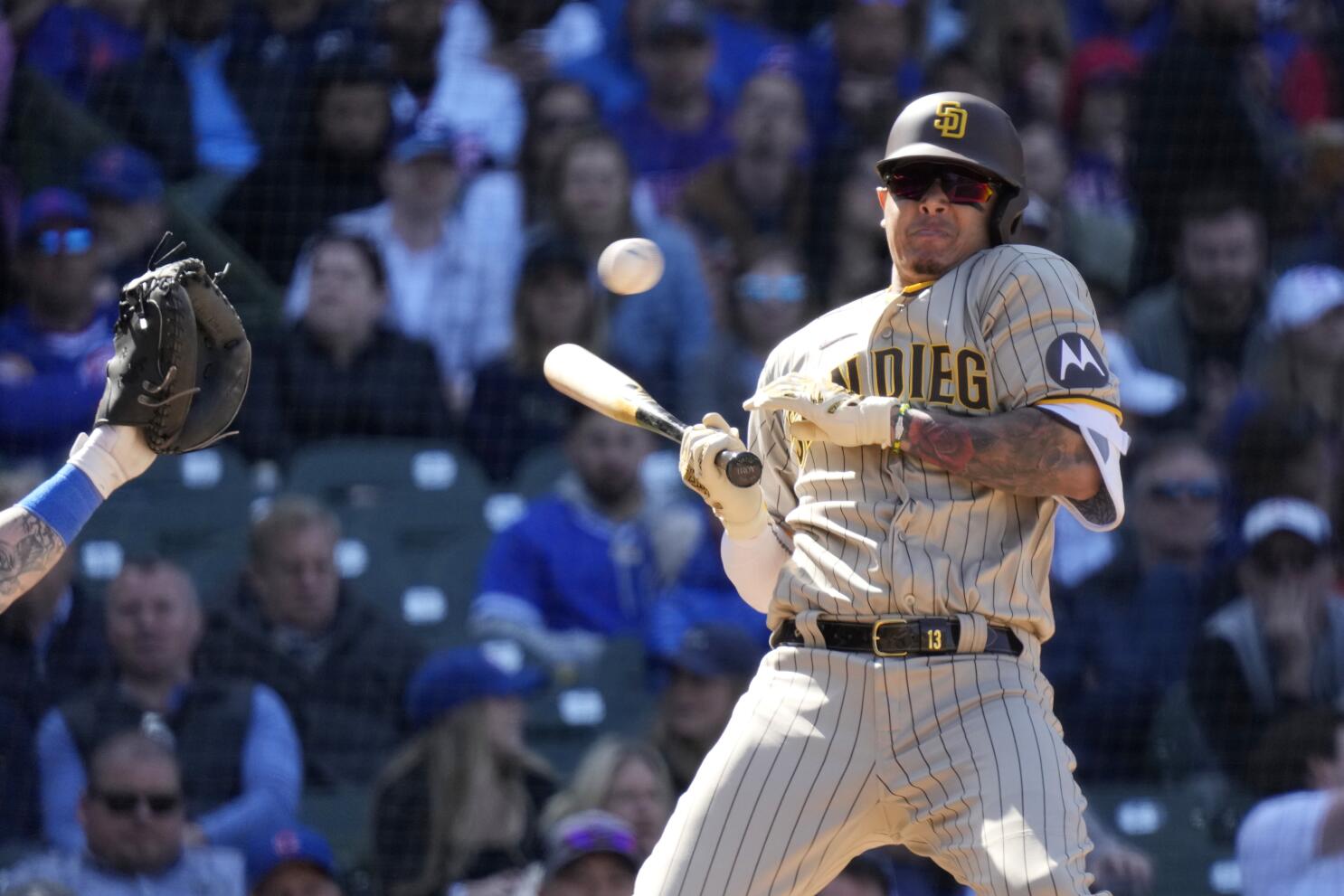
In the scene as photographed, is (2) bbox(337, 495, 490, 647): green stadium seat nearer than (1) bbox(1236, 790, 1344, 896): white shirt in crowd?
No

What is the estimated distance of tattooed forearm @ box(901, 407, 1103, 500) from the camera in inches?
113

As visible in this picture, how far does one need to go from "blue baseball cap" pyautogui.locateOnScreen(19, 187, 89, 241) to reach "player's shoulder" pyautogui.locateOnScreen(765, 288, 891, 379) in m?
3.33

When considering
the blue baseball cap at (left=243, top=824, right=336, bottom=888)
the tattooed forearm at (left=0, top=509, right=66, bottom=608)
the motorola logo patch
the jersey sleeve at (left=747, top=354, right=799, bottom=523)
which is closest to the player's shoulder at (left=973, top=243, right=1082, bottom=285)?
the motorola logo patch

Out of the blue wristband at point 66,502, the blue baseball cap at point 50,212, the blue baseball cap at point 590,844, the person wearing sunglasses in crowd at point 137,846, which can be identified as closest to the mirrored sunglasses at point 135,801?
the person wearing sunglasses in crowd at point 137,846

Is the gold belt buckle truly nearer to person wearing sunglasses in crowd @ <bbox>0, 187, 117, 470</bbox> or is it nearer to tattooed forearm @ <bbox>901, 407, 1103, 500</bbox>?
tattooed forearm @ <bbox>901, 407, 1103, 500</bbox>

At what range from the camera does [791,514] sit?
314 centimetres

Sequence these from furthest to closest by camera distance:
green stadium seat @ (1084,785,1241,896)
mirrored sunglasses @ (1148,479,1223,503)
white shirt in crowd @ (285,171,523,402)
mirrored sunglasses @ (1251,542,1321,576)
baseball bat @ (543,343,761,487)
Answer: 1. white shirt in crowd @ (285,171,523,402)
2. mirrored sunglasses @ (1148,479,1223,503)
3. mirrored sunglasses @ (1251,542,1321,576)
4. green stadium seat @ (1084,785,1241,896)
5. baseball bat @ (543,343,761,487)

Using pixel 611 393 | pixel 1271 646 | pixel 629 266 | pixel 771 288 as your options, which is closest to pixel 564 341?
pixel 771 288

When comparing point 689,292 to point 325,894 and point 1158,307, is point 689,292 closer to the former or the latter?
point 1158,307

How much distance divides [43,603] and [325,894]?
125 cm

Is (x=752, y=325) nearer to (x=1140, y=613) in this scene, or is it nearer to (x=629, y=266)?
(x=1140, y=613)

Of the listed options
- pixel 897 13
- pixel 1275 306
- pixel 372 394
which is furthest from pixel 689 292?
pixel 1275 306

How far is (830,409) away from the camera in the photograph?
9.72 feet

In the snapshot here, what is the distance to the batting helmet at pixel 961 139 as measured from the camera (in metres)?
3.02
